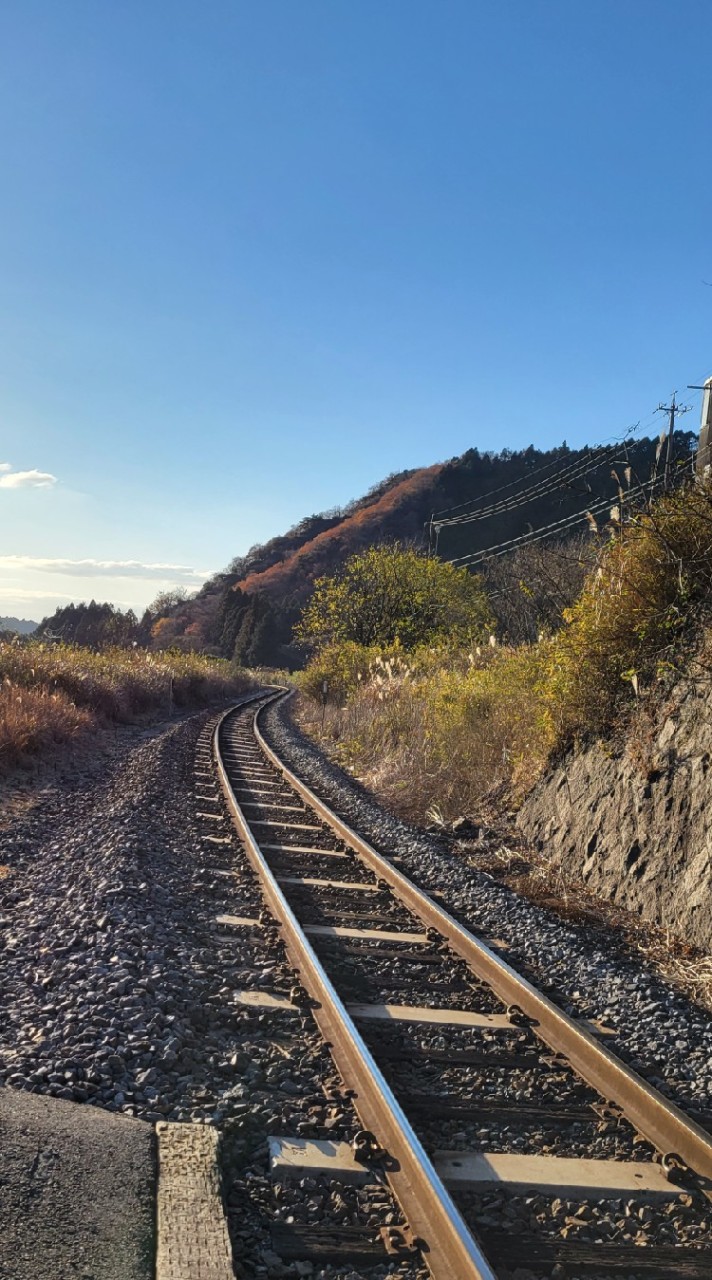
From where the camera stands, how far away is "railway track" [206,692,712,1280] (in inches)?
113

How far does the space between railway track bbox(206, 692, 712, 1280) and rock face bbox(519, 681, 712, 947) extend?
62.9 inches

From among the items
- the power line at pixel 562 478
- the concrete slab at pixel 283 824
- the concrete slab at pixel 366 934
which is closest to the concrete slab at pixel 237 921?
the concrete slab at pixel 366 934

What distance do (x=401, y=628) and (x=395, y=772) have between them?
45.2 feet

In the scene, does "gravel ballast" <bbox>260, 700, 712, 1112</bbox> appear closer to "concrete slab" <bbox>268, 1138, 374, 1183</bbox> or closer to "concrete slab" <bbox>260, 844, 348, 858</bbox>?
"concrete slab" <bbox>260, 844, 348, 858</bbox>

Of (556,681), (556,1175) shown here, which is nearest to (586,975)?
(556,1175)

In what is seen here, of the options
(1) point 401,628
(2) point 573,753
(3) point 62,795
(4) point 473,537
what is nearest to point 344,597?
(1) point 401,628

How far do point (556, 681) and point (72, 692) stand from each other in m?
13.5

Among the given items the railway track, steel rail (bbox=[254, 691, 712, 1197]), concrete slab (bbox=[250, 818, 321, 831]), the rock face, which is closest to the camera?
the railway track

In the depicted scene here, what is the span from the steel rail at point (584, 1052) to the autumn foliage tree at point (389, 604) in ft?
67.7

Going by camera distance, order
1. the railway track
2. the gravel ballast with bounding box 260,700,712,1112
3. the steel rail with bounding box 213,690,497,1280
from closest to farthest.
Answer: the steel rail with bounding box 213,690,497,1280 → the railway track → the gravel ballast with bounding box 260,700,712,1112

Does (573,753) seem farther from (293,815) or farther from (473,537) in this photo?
(473,537)

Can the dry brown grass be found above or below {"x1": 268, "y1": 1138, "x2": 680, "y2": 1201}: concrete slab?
above

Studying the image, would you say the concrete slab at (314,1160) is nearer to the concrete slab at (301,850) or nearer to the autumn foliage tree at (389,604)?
the concrete slab at (301,850)

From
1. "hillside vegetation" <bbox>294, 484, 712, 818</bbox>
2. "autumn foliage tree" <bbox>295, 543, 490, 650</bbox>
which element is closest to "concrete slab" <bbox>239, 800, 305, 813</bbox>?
"hillside vegetation" <bbox>294, 484, 712, 818</bbox>
